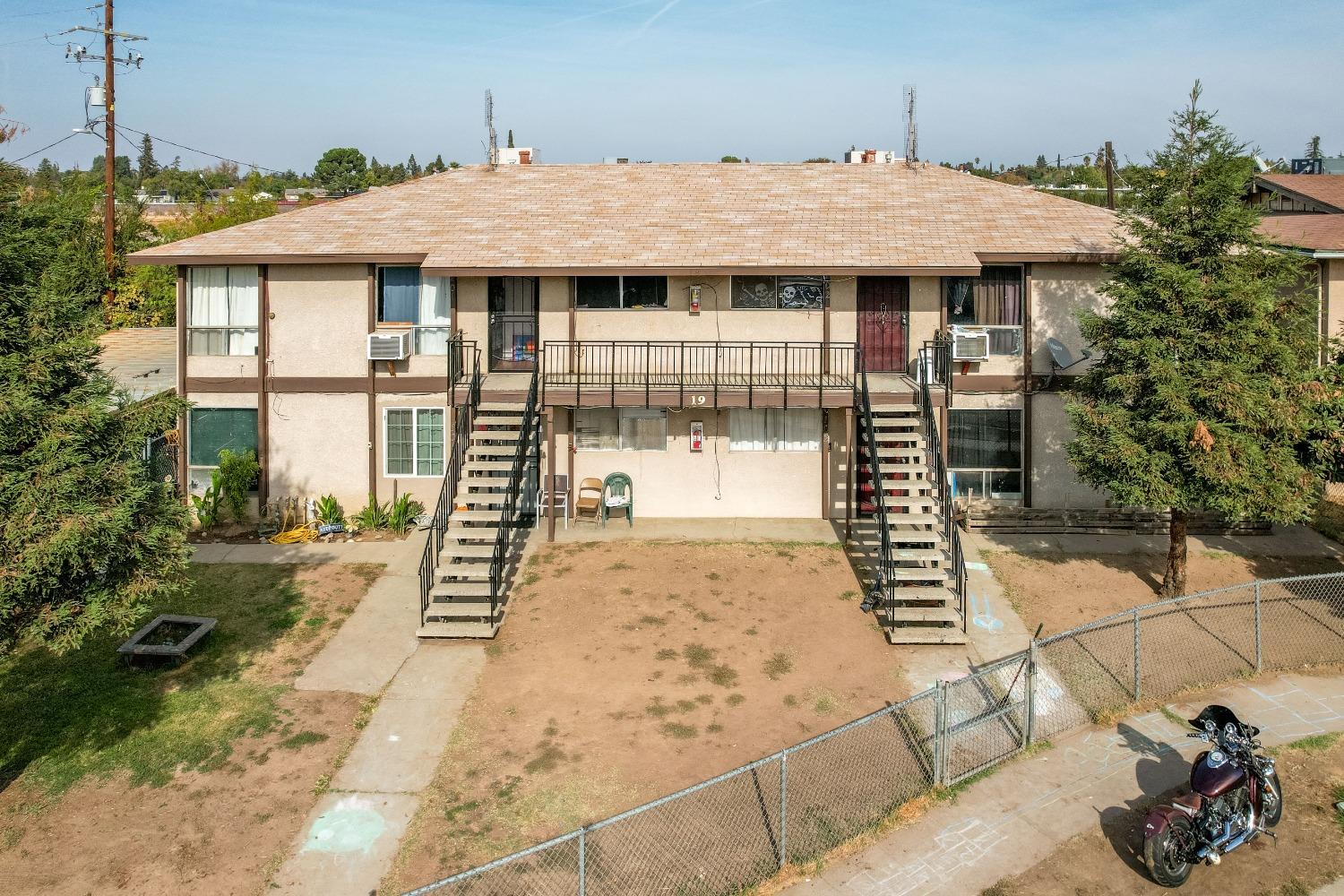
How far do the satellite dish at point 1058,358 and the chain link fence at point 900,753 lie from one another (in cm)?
494

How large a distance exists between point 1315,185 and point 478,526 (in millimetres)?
24080

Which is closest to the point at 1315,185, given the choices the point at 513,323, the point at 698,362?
the point at 698,362

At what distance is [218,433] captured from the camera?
1733 cm

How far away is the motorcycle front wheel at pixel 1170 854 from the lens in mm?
7383

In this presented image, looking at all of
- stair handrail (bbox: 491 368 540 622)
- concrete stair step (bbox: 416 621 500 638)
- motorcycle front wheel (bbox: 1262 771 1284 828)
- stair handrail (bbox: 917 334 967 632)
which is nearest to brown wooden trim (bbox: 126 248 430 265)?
stair handrail (bbox: 491 368 540 622)

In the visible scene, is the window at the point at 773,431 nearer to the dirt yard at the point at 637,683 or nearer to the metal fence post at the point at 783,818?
the dirt yard at the point at 637,683

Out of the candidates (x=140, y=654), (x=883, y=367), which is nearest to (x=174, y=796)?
(x=140, y=654)

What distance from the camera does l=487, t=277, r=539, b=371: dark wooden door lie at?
1727 cm

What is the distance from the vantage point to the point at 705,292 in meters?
17.1

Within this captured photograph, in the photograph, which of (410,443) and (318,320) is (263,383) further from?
(410,443)

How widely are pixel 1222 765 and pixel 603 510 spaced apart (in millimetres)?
11117

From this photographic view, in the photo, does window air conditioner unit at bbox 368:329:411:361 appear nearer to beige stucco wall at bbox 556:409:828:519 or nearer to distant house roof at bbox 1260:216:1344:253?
beige stucco wall at bbox 556:409:828:519

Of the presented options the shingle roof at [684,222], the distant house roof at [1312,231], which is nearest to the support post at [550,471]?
the shingle roof at [684,222]

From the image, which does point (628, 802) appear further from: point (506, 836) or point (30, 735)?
point (30, 735)
